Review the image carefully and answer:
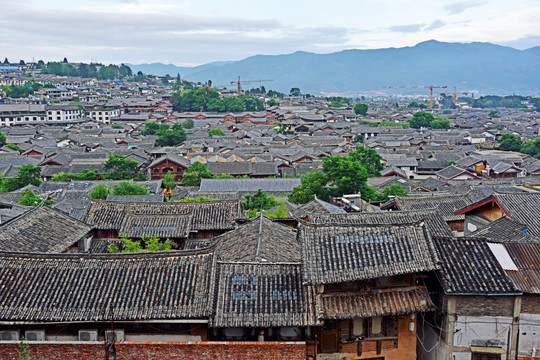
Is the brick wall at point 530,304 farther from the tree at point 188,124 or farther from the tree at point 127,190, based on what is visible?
the tree at point 188,124

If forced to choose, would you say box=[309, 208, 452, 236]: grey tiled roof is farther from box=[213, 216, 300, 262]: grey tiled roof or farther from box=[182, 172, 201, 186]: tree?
box=[182, 172, 201, 186]: tree

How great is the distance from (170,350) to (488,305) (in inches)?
341

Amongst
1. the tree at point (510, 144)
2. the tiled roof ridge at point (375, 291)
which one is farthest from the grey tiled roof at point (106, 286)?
the tree at point (510, 144)

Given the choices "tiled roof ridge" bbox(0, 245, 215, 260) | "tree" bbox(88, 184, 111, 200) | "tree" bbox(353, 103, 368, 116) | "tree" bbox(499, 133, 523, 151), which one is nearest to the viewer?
"tiled roof ridge" bbox(0, 245, 215, 260)

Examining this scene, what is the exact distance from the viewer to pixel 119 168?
183 ft

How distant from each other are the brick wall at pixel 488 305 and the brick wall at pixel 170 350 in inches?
183

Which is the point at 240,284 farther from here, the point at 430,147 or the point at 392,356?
the point at 430,147

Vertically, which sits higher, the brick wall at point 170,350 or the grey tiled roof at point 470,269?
the grey tiled roof at point 470,269

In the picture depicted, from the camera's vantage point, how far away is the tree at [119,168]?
5469 cm

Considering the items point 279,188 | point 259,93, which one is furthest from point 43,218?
point 259,93

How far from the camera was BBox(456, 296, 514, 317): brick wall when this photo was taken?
44.7 feet

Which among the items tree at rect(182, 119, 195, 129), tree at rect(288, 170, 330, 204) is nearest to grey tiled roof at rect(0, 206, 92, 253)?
tree at rect(288, 170, 330, 204)

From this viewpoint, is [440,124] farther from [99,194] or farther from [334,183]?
[99,194]

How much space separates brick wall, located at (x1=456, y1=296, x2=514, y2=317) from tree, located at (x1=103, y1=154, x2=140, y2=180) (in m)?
46.0
